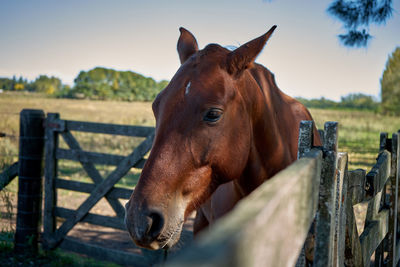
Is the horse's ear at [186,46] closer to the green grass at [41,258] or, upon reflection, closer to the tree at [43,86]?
the green grass at [41,258]

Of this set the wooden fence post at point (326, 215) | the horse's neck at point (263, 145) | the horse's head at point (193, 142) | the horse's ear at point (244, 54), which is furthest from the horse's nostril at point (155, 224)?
the horse's ear at point (244, 54)

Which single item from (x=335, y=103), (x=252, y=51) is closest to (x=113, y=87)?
(x=335, y=103)

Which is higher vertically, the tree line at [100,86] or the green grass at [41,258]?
the tree line at [100,86]

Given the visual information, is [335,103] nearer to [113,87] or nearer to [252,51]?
[252,51]

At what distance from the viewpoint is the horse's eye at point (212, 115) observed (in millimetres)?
1838

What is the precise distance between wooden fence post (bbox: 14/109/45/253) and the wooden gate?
0.11 m

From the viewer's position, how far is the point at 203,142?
1812 millimetres

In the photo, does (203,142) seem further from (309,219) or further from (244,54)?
(309,219)

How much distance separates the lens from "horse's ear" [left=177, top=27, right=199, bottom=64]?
243 cm

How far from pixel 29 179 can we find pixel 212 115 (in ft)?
12.2

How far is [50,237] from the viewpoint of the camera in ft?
15.5

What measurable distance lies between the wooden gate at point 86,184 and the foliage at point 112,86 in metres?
36.1

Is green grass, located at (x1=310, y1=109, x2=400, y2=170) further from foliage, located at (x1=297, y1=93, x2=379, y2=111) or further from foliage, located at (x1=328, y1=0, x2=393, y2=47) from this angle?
foliage, located at (x1=328, y1=0, x2=393, y2=47)

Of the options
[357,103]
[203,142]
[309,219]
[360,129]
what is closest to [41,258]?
[203,142]
